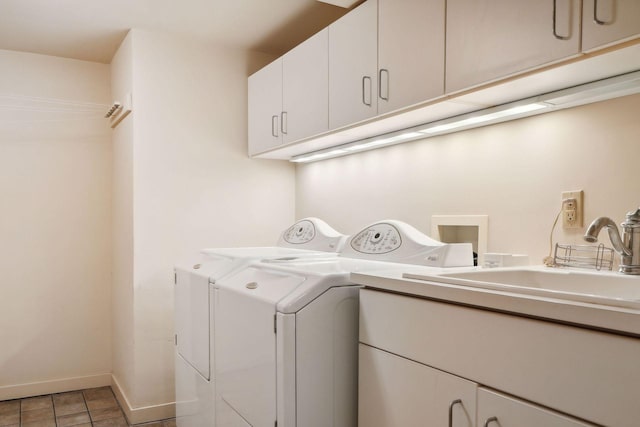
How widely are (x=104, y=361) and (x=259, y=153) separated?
1.90m

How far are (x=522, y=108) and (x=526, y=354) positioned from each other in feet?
3.34

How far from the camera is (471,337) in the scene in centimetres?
114

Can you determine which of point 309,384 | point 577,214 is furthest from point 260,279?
point 577,214

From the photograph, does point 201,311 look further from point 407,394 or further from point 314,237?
point 407,394

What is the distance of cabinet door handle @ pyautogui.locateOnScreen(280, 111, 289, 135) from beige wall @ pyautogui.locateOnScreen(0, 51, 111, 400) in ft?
5.06

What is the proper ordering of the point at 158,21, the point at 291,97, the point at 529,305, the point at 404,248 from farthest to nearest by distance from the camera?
1. the point at 158,21
2. the point at 291,97
3. the point at 404,248
4. the point at 529,305

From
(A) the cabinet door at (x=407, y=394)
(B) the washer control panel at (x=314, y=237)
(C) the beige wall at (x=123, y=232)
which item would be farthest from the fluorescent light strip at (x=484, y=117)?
(C) the beige wall at (x=123, y=232)

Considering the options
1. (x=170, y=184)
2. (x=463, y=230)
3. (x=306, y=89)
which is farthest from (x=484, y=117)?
(x=170, y=184)

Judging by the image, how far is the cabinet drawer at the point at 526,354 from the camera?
2.83 feet

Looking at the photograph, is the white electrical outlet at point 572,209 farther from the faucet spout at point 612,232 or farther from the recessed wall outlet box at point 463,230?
the recessed wall outlet box at point 463,230

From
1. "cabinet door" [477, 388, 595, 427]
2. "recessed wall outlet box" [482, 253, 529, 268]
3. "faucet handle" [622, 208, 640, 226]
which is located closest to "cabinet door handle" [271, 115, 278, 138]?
"recessed wall outlet box" [482, 253, 529, 268]

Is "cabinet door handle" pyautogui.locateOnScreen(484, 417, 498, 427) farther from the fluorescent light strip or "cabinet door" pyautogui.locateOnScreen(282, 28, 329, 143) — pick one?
"cabinet door" pyautogui.locateOnScreen(282, 28, 329, 143)

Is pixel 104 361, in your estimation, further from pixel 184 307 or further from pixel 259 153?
pixel 259 153

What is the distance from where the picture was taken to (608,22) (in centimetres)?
119
